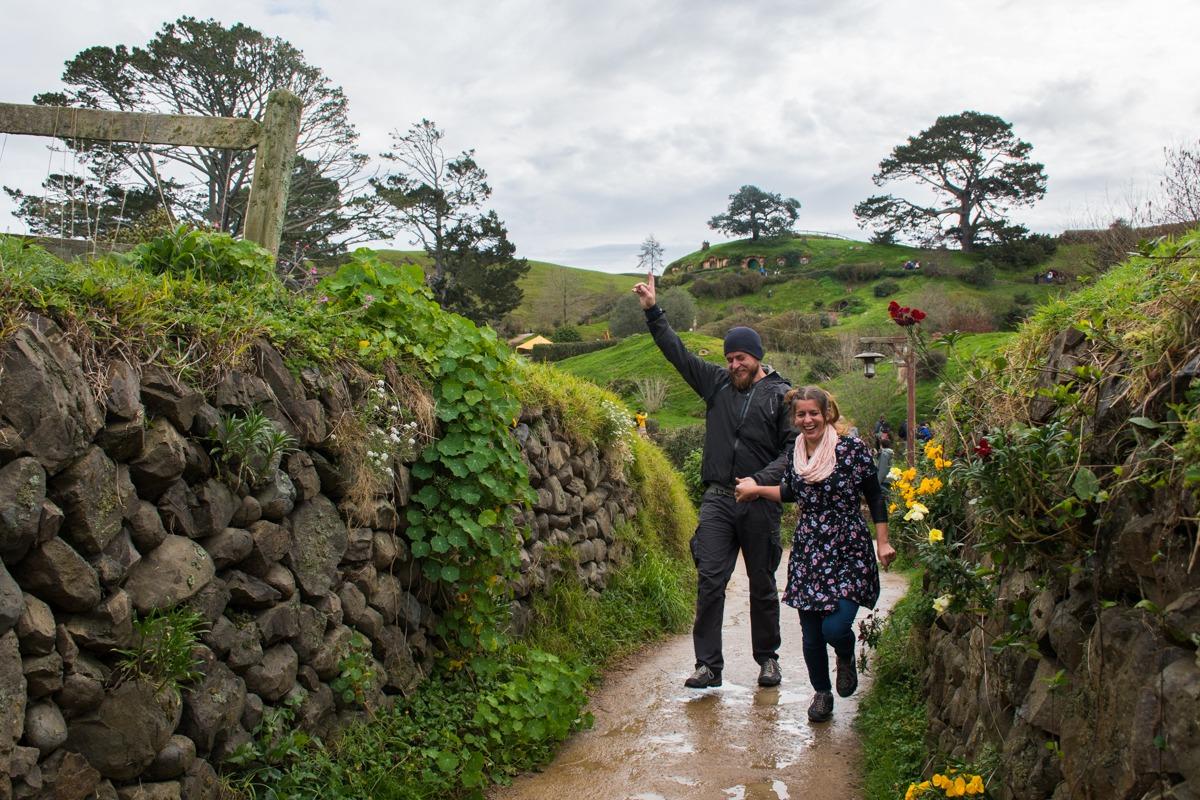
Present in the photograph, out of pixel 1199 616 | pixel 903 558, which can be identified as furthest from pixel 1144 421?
pixel 903 558

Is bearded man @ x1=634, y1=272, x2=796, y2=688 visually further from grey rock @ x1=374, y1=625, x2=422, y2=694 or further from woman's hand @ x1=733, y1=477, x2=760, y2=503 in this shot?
grey rock @ x1=374, y1=625, x2=422, y2=694

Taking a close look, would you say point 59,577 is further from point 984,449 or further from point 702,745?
point 702,745

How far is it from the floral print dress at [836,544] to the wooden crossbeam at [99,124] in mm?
3743

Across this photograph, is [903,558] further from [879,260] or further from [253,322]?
[879,260]

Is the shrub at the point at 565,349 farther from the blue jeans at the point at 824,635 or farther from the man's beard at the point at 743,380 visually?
the blue jeans at the point at 824,635

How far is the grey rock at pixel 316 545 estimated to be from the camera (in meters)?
4.10

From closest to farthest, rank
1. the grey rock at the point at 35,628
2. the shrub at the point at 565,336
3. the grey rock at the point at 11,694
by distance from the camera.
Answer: the grey rock at the point at 11,694
the grey rock at the point at 35,628
the shrub at the point at 565,336

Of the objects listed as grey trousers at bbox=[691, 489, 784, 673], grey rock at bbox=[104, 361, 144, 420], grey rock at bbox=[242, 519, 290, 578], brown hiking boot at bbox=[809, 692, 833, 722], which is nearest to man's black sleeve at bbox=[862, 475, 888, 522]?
grey trousers at bbox=[691, 489, 784, 673]

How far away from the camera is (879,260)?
219 ft

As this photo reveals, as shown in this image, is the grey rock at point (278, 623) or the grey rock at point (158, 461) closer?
the grey rock at point (158, 461)

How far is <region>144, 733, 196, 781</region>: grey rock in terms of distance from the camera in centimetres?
318

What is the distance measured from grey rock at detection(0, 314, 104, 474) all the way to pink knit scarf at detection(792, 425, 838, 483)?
11.1 ft

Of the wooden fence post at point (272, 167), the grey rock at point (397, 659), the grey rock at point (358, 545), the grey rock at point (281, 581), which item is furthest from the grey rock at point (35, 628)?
the wooden fence post at point (272, 167)

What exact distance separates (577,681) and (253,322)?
2.74 m
